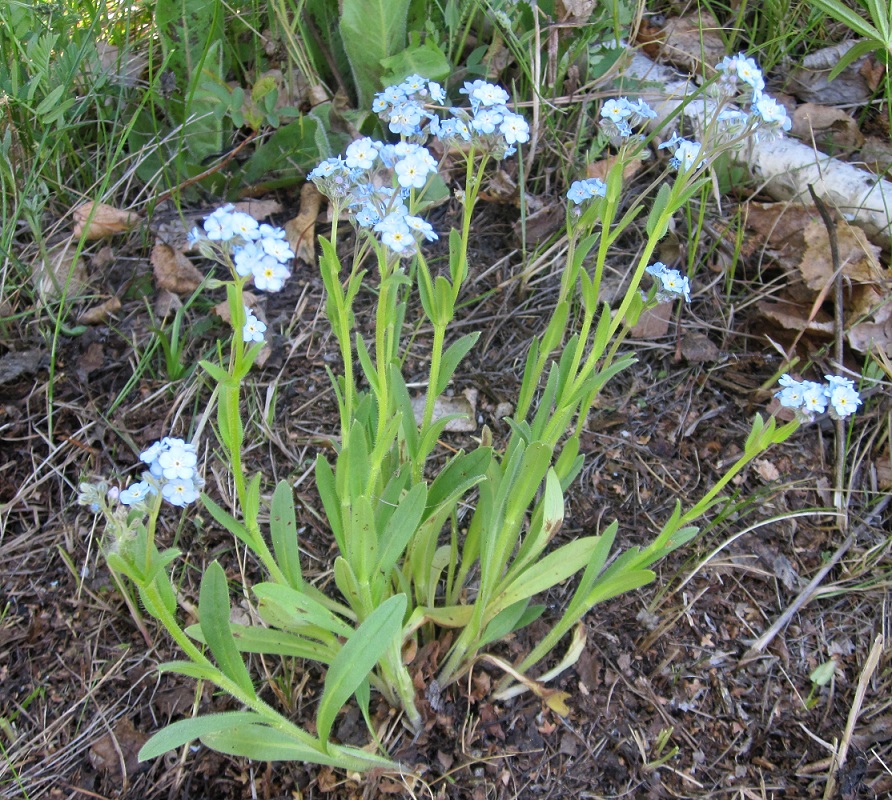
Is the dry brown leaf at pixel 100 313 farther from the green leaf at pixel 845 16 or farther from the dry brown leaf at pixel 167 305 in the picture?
the green leaf at pixel 845 16

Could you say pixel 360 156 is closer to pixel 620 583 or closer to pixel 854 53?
pixel 620 583

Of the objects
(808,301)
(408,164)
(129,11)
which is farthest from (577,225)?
(129,11)

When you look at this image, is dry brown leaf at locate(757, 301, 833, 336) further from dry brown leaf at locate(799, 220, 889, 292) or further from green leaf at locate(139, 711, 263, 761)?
green leaf at locate(139, 711, 263, 761)

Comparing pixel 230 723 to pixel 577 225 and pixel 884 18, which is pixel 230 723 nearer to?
pixel 577 225

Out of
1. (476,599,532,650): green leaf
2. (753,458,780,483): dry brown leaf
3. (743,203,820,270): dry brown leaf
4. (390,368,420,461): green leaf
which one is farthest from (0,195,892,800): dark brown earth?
(390,368,420,461): green leaf

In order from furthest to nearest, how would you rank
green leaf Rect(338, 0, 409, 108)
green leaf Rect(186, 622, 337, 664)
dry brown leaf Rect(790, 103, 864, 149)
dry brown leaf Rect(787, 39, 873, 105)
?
dry brown leaf Rect(787, 39, 873, 105), dry brown leaf Rect(790, 103, 864, 149), green leaf Rect(338, 0, 409, 108), green leaf Rect(186, 622, 337, 664)
